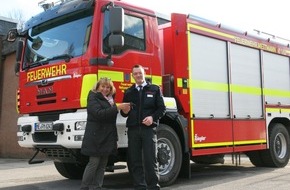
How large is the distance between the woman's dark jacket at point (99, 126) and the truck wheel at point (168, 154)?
1.37 meters

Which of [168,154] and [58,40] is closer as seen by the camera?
[58,40]

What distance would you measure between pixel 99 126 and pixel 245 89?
451 cm

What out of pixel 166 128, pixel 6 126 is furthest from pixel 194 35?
pixel 6 126

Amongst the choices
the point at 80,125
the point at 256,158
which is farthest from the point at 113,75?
the point at 256,158

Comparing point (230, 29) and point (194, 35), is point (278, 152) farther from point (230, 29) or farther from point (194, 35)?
point (194, 35)

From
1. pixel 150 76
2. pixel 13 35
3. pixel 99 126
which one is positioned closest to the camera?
pixel 99 126

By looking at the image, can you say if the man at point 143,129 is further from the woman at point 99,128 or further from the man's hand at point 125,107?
the woman at point 99,128

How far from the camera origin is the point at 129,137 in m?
6.52

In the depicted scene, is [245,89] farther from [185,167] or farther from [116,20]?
[116,20]

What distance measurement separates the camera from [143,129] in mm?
6402

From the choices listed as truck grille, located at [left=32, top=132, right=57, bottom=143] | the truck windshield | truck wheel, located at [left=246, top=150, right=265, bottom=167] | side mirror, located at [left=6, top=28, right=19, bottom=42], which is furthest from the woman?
truck wheel, located at [left=246, top=150, right=265, bottom=167]

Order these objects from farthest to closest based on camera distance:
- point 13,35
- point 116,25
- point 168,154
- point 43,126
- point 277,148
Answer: point 277,148, point 13,35, point 168,154, point 43,126, point 116,25

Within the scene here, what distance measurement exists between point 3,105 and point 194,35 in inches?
514

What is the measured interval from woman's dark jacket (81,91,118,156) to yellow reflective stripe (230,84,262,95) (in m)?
3.81
